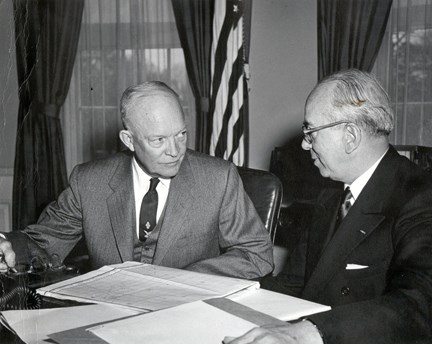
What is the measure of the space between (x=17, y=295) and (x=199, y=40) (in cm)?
406

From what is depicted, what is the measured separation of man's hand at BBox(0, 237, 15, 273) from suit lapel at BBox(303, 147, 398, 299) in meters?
1.00

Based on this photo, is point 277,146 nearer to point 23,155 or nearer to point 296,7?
point 296,7

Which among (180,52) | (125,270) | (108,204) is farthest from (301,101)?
(125,270)

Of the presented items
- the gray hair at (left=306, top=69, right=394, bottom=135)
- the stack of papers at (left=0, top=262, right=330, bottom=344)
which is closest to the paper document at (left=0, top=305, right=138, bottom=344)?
the stack of papers at (left=0, top=262, right=330, bottom=344)

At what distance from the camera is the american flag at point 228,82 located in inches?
153

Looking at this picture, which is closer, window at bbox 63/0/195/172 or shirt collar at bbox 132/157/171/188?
shirt collar at bbox 132/157/171/188

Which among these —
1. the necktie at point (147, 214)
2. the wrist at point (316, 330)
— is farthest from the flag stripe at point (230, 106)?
the wrist at point (316, 330)

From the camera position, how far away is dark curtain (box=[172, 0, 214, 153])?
16.8 ft

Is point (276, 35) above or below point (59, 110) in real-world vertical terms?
above

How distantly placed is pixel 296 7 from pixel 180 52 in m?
1.20

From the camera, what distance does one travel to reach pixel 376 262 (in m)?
1.61

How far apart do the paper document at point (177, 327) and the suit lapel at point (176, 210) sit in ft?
2.94

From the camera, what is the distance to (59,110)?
5.35 metres

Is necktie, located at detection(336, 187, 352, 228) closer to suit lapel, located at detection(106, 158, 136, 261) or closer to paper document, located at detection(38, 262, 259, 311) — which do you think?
paper document, located at detection(38, 262, 259, 311)
